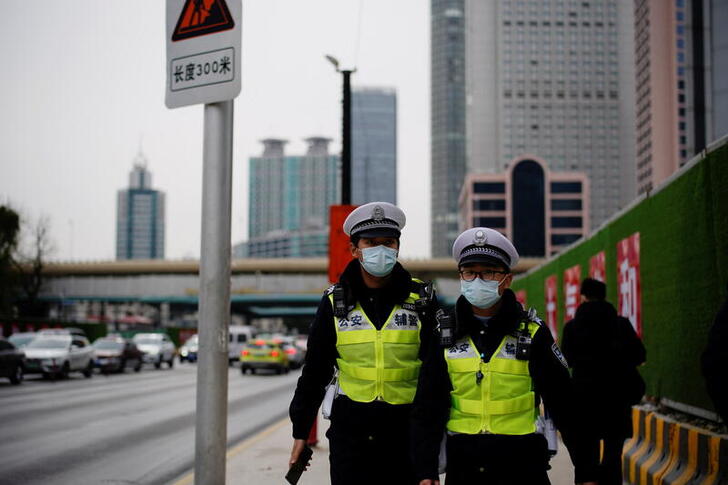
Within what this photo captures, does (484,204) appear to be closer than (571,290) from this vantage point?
No

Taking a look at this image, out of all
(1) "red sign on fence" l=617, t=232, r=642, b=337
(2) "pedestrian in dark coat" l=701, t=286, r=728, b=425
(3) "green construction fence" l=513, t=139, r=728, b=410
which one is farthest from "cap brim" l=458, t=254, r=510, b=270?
(1) "red sign on fence" l=617, t=232, r=642, b=337

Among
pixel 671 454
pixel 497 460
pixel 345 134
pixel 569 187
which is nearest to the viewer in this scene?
pixel 497 460

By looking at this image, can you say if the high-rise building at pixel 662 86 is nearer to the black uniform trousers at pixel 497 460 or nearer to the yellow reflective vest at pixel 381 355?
the yellow reflective vest at pixel 381 355

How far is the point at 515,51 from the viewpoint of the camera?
197500 mm

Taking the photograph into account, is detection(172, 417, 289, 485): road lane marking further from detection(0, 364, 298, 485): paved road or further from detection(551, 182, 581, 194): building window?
detection(551, 182, 581, 194): building window

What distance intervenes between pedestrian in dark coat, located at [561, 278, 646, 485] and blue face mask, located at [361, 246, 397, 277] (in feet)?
8.30

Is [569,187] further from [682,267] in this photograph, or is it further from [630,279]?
[682,267]

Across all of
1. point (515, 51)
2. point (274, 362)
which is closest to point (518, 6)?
point (515, 51)

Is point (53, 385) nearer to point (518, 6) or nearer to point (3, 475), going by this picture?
point (3, 475)

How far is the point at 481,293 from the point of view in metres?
3.80

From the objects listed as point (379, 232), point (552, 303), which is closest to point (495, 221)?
point (552, 303)

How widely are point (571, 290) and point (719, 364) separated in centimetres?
1149

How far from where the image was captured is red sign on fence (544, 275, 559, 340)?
1638 centimetres

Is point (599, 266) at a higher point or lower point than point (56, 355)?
higher
